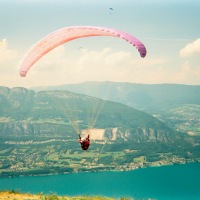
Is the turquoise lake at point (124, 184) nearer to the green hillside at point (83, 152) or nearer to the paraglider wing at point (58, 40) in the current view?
the green hillside at point (83, 152)

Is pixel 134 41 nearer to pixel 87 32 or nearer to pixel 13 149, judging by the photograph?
pixel 87 32

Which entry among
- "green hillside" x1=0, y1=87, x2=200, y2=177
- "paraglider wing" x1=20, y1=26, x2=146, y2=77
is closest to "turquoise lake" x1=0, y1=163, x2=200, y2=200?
"green hillside" x1=0, y1=87, x2=200, y2=177

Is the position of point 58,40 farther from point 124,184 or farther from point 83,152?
point 83,152

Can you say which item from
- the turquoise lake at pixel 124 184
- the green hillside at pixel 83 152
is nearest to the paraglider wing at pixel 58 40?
the turquoise lake at pixel 124 184

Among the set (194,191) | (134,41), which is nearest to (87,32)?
(134,41)

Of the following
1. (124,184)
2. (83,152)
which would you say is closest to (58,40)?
(124,184)

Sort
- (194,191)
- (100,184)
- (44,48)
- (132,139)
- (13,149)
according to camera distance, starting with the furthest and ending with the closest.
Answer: (132,139), (13,149), (100,184), (194,191), (44,48)
